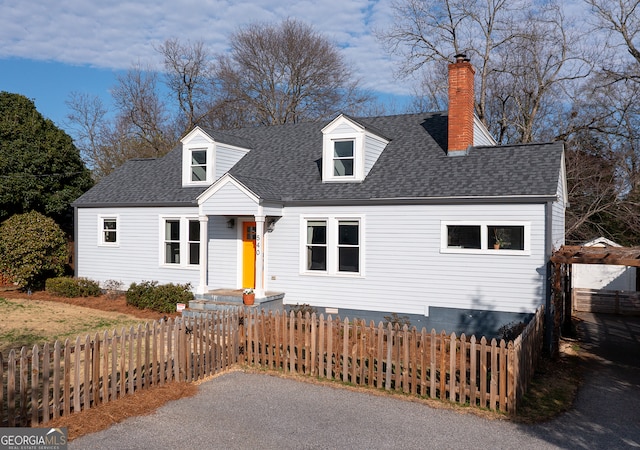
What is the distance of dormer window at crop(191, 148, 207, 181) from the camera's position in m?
19.5

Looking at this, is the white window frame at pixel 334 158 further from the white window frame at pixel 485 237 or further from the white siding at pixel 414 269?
the white window frame at pixel 485 237

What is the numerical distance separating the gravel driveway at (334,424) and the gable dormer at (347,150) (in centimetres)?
824

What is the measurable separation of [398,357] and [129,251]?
1400 cm

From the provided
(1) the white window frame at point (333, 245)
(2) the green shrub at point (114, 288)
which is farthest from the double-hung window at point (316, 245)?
(2) the green shrub at point (114, 288)

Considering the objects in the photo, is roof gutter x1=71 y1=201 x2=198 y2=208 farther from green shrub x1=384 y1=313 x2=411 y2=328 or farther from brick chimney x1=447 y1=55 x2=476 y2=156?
brick chimney x1=447 y1=55 x2=476 y2=156

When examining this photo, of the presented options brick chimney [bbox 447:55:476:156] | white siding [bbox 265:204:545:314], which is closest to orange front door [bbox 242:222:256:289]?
white siding [bbox 265:204:545:314]

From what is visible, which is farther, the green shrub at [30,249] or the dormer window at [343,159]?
the green shrub at [30,249]

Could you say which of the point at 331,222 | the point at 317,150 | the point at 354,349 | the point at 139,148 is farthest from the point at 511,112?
the point at 354,349

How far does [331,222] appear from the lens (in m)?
16.1

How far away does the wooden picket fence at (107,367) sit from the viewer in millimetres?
7336

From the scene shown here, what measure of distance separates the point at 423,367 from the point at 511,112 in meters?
29.9

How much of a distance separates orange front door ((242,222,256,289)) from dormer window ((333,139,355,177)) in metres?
3.57

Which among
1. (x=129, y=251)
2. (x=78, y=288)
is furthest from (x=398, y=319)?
(x=78, y=288)

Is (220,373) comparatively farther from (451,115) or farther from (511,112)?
(511,112)
